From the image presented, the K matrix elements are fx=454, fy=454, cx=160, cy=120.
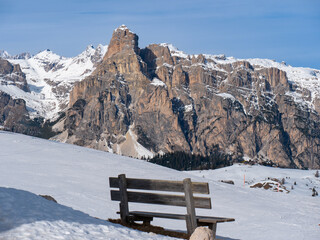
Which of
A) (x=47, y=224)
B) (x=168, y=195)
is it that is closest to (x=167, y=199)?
(x=168, y=195)

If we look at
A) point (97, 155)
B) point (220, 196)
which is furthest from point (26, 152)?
point (220, 196)

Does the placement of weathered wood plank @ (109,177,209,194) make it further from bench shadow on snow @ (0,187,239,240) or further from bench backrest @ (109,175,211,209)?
bench shadow on snow @ (0,187,239,240)

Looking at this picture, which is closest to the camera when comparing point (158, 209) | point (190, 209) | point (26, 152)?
point (190, 209)

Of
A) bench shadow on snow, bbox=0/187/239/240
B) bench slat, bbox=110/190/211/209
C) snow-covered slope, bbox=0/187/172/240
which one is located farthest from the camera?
bench slat, bbox=110/190/211/209

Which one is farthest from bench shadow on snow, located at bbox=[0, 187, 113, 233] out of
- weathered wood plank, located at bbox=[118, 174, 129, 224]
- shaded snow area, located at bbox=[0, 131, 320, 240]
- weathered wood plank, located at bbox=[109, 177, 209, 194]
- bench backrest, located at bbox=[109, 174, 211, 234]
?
weathered wood plank, located at bbox=[109, 177, 209, 194]

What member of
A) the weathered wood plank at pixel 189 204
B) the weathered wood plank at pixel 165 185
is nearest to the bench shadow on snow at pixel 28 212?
the weathered wood plank at pixel 165 185

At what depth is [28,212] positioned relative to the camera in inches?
579

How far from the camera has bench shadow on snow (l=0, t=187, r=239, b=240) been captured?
13656 millimetres

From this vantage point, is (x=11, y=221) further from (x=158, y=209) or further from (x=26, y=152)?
(x=26, y=152)

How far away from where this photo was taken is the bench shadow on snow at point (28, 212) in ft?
44.8

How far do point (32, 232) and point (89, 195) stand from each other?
1572 cm

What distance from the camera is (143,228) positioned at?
51.2 feet

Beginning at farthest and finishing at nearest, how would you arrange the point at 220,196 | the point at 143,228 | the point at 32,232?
the point at 220,196 < the point at 143,228 < the point at 32,232

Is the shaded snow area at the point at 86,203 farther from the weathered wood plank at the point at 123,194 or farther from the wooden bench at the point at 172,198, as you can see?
the wooden bench at the point at 172,198
